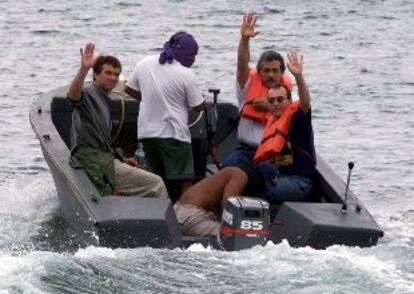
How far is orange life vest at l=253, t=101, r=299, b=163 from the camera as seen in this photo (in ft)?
31.2

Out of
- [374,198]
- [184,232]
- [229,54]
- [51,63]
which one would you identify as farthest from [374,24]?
[184,232]

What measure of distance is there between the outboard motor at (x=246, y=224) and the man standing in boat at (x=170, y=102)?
4.49 feet

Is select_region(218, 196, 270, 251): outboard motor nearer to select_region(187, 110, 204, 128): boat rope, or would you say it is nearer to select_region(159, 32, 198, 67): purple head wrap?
select_region(159, 32, 198, 67): purple head wrap

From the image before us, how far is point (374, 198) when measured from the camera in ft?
43.3

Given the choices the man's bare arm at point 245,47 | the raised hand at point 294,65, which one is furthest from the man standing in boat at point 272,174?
the man's bare arm at point 245,47

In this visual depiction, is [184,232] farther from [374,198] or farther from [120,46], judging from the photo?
[120,46]

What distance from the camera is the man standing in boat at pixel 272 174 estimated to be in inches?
374

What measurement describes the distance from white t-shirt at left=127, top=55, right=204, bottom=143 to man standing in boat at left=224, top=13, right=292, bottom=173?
0.39m

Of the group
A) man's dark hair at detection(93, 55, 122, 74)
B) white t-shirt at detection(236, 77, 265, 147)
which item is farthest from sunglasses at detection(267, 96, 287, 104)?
man's dark hair at detection(93, 55, 122, 74)

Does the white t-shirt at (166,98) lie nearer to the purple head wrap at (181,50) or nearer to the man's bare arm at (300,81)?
the purple head wrap at (181,50)

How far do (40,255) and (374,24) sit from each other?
58.4 ft

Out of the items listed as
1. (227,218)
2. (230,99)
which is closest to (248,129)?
(227,218)

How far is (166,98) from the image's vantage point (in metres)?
10.1

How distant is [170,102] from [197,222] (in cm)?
104
